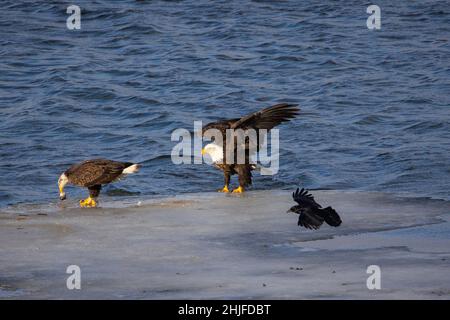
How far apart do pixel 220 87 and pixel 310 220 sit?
10.8 meters

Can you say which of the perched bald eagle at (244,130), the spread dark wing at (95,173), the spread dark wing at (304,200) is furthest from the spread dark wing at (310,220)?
the spread dark wing at (95,173)

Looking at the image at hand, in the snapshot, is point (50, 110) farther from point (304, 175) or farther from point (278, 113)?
point (278, 113)

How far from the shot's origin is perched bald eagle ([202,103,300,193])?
11281 mm

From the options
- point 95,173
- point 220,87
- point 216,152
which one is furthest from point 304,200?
point 220,87

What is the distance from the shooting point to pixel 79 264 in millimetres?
7859

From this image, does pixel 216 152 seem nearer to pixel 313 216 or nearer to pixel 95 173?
pixel 95 173

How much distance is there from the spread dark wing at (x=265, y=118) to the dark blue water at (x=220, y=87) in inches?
70.5

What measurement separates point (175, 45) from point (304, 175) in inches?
353

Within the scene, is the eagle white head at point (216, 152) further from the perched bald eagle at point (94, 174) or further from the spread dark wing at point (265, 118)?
the perched bald eagle at point (94, 174)

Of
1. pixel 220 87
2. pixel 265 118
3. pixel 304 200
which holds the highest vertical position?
pixel 220 87

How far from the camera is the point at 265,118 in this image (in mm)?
11438

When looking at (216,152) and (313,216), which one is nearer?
(313,216)

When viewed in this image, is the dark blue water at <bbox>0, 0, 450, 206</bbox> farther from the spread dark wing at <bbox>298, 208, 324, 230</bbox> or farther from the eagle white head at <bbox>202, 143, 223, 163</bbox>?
the spread dark wing at <bbox>298, 208, 324, 230</bbox>

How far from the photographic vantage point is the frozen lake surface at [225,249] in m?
7.02
